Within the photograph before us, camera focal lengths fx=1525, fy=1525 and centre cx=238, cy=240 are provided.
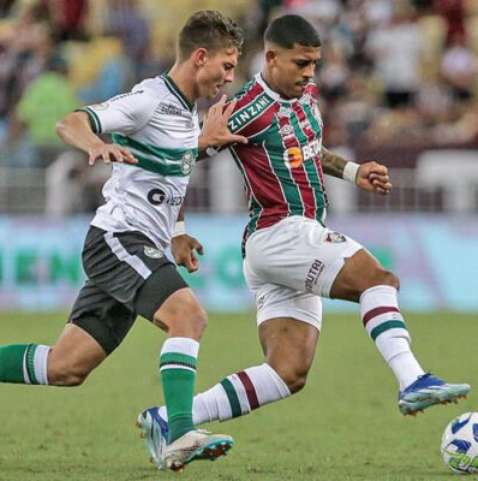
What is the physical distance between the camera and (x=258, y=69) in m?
19.1

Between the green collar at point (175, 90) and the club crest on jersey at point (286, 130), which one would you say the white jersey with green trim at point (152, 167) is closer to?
the green collar at point (175, 90)

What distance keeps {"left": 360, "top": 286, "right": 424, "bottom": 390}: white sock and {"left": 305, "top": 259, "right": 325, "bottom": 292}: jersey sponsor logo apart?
0.87 feet

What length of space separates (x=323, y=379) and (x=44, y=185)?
6.35m

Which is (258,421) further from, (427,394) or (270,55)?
(427,394)

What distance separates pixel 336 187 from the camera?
55.3ft

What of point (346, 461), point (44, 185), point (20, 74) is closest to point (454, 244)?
point (44, 185)

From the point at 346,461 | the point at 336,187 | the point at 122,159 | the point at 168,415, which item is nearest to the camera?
the point at 122,159

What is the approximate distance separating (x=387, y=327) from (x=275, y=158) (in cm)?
117

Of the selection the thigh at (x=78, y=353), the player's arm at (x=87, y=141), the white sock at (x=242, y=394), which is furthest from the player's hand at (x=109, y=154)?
the white sock at (x=242, y=394)

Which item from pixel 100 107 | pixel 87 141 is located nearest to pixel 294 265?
pixel 100 107

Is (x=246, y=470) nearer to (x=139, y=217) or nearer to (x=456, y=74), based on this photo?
(x=139, y=217)

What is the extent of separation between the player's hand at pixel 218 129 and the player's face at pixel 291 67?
0.88 feet

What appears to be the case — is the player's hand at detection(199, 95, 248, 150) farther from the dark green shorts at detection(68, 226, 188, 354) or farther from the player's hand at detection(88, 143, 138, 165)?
the player's hand at detection(88, 143, 138, 165)

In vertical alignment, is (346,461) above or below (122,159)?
below
